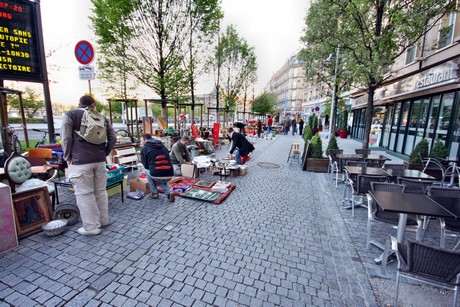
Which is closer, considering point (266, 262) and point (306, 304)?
point (306, 304)

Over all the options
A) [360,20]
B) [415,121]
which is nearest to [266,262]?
[360,20]

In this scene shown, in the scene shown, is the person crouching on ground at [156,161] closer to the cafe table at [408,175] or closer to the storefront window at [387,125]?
the cafe table at [408,175]

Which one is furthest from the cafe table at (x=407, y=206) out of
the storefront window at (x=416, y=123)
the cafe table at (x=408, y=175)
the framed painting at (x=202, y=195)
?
the storefront window at (x=416, y=123)

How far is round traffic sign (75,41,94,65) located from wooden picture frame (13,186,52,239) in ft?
9.45

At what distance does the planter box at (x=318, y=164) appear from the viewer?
27.2ft

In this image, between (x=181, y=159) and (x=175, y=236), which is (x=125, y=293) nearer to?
(x=175, y=236)

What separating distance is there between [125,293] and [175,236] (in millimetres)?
1255

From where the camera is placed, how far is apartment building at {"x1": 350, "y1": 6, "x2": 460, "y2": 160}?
8.09 m

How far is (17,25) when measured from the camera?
17.5ft

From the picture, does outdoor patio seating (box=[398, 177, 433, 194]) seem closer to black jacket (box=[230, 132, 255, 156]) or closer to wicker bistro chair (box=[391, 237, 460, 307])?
wicker bistro chair (box=[391, 237, 460, 307])

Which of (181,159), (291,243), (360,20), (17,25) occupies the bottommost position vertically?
(291,243)

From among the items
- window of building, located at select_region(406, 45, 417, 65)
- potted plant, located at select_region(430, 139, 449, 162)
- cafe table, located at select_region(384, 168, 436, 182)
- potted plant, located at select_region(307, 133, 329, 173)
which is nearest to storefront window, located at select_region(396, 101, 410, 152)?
window of building, located at select_region(406, 45, 417, 65)

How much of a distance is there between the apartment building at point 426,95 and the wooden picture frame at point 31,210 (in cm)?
1135

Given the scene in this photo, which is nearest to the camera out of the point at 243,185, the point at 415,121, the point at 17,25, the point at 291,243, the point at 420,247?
the point at 420,247
